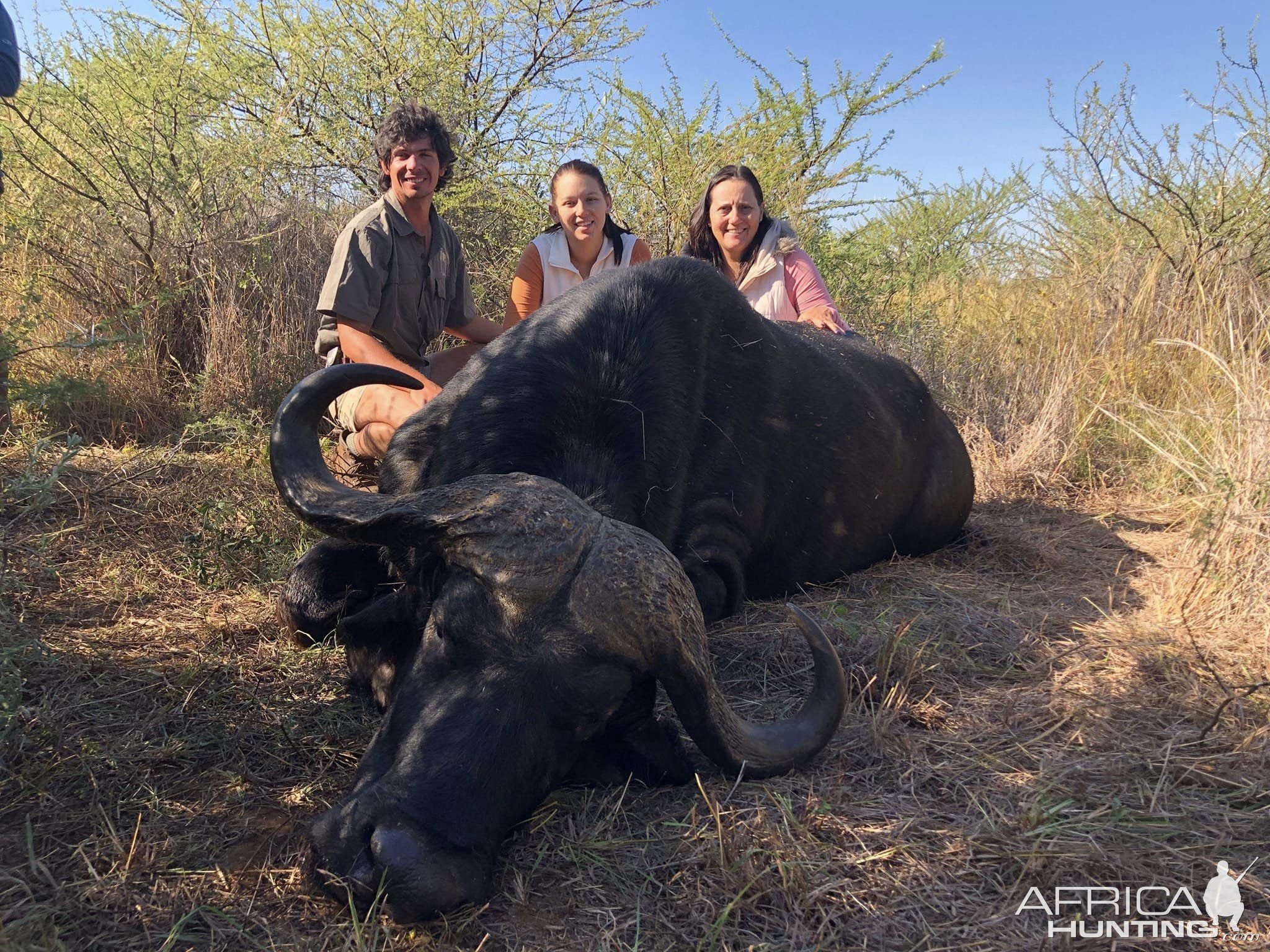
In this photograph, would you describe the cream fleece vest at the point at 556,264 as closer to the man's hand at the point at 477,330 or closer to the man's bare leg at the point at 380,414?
the man's hand at the point at 477,330

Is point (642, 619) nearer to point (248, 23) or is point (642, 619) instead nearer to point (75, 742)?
point (75, 742)

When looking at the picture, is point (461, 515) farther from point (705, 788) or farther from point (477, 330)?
point (477, 330)

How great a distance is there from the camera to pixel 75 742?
2467 millimetres

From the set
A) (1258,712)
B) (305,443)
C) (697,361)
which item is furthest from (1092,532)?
(305,443)

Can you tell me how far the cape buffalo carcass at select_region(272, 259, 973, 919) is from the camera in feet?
6.72

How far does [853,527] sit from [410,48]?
6.02 meters

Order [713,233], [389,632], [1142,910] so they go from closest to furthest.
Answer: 1. [1142,910]
2. [389,632]
3. [713,233]

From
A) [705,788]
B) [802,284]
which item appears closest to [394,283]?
[802,284]

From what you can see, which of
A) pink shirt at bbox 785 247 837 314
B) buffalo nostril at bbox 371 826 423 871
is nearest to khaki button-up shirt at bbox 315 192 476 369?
pink shirt at bbox 785 247 837 314

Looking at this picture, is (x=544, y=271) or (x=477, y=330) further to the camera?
(x=477, y=330)

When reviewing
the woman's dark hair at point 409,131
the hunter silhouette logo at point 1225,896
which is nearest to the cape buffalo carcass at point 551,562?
the hunter silhouette logo at point 1225,896

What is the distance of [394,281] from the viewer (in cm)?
510

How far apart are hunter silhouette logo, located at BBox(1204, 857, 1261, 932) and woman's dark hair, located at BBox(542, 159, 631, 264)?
4.65 m

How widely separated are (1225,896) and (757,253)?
4.67 m
